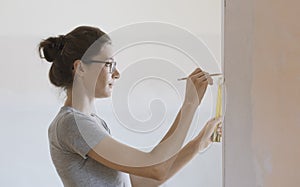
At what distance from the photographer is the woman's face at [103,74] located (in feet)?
2.69

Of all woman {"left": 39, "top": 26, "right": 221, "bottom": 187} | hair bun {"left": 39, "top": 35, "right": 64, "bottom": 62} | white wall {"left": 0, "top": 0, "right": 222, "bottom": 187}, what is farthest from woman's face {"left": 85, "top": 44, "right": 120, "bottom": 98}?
white wall {"left": 0, "top": 0, "right": 222, "bottom": 187}

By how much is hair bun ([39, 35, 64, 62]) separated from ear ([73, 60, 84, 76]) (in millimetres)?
58

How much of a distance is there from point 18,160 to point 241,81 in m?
1.30

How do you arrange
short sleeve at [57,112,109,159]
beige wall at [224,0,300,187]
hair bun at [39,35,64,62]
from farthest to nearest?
hair bun at [39,35,64,62], short sleeve at [57,112,109,159], beige wall at [224,0,300,187]

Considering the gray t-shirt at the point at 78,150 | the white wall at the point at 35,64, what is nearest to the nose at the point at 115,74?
the gray t-shirt at the point at 78,150

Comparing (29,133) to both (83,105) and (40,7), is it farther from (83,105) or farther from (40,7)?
(83,105)

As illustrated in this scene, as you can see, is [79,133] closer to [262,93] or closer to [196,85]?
[196,85]

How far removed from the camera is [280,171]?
547mm

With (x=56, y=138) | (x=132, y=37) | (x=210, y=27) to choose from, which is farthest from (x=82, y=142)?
(x=210, y=27)

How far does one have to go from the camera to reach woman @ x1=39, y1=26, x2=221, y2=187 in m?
0.73

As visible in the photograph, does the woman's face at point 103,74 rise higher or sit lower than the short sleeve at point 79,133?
higher

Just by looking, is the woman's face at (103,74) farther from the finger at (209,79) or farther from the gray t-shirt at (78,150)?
the finger at (209,79)

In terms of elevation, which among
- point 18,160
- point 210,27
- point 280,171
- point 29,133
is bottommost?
point 18,160

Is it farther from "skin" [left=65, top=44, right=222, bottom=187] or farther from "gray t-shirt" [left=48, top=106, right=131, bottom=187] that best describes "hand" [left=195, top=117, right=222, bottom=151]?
"gray t-shirt" [left=48, top=106, right=131, bottom=187]
